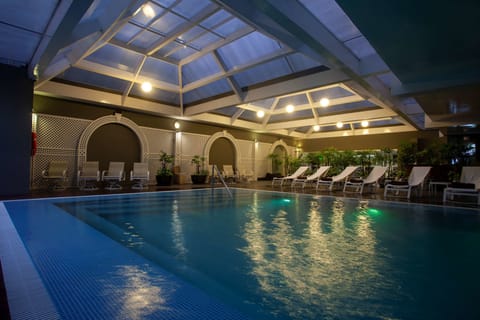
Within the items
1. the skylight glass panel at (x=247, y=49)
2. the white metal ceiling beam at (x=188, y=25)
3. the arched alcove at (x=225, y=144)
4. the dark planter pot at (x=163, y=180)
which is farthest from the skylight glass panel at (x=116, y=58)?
the arched alcove at (x=225, y=144)

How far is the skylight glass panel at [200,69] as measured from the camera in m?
8.92

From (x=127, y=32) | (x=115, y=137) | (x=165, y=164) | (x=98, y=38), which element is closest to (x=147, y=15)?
(x=127, y=32)

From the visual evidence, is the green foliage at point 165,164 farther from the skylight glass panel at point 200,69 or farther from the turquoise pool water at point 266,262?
the turquoise pool water at point 266,262

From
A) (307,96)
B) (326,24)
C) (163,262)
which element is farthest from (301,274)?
(307,96)

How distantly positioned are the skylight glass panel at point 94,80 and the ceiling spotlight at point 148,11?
12.4 feet

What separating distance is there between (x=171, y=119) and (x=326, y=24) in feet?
28.2

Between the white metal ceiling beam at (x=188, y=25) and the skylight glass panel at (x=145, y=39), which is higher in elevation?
the skylight glass panel at (x=145, y=39)

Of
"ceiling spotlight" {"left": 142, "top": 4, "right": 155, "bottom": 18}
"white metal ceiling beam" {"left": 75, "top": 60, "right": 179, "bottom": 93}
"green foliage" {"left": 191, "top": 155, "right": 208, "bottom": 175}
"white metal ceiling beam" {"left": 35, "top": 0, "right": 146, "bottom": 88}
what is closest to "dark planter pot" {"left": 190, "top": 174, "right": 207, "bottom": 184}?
"green foliage" {"left": 191, "top": 155, "right": 208, "bottom": 175}

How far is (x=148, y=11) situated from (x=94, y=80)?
4209 millimetres

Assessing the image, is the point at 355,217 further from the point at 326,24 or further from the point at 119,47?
the point at 119,47

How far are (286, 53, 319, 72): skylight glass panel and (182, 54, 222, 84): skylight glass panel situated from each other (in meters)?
2.46

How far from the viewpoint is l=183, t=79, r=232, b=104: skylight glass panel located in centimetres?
1007

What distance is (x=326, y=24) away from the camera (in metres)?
5.27

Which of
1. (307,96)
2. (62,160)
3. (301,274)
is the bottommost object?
(301,274)
